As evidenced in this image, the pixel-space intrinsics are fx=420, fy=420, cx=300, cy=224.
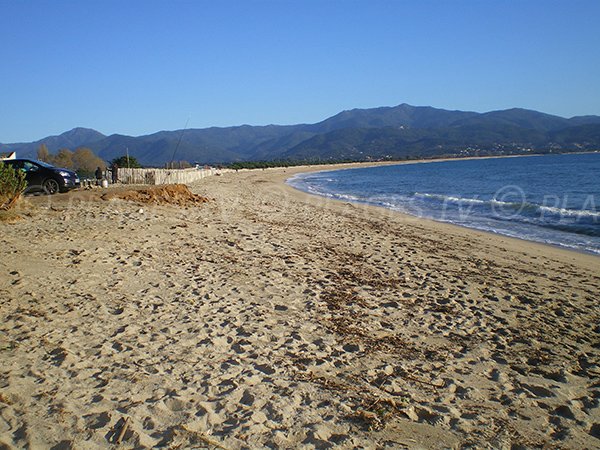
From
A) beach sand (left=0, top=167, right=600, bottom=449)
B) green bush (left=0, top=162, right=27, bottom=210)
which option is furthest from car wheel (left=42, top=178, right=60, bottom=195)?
beach sand (left=0, top=167, right=600, bottom=449)

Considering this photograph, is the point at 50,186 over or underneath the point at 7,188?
underneath

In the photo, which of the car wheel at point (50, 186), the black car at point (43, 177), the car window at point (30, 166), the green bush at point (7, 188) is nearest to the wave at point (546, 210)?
the green bush at point (7, 188)

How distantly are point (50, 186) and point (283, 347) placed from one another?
14.5m

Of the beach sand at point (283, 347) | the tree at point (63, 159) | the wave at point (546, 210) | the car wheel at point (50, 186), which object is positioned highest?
the tree at point (63, 159)

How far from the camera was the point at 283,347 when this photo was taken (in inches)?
171

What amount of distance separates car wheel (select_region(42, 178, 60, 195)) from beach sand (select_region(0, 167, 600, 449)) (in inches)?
282

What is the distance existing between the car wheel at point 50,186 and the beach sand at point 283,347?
7156 millimetres

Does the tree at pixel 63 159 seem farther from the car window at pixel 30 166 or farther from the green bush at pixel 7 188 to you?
the green bush at pixel 7 188

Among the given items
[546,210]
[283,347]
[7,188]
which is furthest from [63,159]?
[283,347]

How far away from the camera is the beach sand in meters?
3.05

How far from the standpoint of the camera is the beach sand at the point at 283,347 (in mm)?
3053

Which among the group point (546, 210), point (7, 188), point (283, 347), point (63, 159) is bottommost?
point (546, 210)

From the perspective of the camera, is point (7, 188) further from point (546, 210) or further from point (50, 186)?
point (546, 210)

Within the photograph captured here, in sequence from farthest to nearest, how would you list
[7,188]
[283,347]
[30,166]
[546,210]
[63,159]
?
1. [63,159]
2. [546,210]
3. [30,166]
4. [7,188]
5. [283,347]
